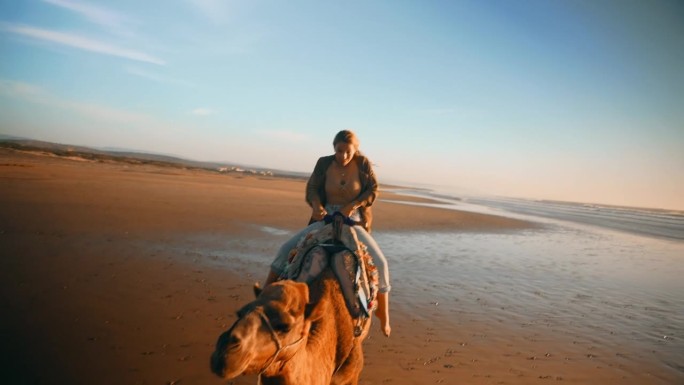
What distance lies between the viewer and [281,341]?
6.48 ft

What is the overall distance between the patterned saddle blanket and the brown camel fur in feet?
1.28

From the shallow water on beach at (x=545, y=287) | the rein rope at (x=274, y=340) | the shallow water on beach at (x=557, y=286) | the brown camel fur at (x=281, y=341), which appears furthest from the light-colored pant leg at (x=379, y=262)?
the shallow water on beach at (x=557, y=286)

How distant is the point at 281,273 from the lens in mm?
3771

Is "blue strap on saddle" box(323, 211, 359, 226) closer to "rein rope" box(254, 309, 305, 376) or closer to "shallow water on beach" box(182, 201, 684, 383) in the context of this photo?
"rein rope" box(254, 309, 305, 376)

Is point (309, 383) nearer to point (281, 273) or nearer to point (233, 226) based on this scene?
point (281, 273)

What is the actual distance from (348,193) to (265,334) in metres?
2.57

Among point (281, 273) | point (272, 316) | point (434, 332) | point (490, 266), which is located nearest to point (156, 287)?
point (281, 273)

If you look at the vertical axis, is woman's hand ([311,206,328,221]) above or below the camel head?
above

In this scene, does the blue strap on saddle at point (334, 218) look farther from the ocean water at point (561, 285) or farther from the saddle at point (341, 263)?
the ocean water at point (561, 285)

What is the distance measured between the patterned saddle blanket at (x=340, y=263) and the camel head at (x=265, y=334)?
1.07 meters

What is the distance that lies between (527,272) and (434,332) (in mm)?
6243

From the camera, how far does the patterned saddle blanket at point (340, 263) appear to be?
3.35m

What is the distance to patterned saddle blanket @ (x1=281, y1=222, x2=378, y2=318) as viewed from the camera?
3.35 metres

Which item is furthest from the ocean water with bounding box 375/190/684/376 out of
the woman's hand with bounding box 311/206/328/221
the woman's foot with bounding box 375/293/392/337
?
the woman's hand with bounding box 311/206/328/221
